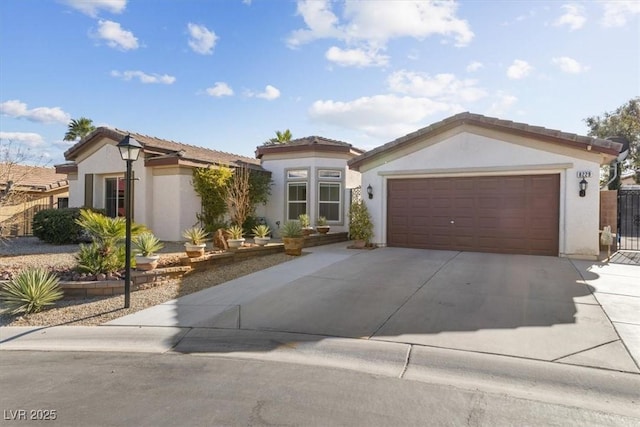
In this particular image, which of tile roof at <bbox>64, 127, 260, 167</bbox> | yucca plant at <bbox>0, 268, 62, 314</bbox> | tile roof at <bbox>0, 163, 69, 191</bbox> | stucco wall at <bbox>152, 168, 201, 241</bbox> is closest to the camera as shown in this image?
yucca plant at <bbox>0, 268, 62, 314</bbox>

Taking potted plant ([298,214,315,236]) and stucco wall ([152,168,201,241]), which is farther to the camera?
potted plant ([298,214,315,236])

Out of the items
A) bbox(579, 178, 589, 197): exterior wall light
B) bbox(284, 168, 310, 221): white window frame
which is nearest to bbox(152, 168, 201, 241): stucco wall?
bbox(284, 168, 310, 221): white window frame

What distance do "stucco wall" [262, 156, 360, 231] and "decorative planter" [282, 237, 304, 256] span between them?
4.98 m

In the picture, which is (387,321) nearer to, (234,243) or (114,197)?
(234,243)

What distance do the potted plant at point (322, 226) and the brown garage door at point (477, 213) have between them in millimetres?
3204

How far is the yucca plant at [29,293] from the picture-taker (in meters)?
6.32

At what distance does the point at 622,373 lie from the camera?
3793 mm

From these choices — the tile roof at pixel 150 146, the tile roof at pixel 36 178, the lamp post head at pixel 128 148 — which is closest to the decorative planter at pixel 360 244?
the tile roof at pixel 150 146

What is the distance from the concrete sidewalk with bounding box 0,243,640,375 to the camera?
449 cm

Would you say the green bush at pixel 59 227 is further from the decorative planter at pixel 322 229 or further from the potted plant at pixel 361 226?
the potted plant at pixel 361 226

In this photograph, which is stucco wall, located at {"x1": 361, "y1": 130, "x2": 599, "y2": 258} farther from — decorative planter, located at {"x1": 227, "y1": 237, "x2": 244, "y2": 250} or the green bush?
the green bush

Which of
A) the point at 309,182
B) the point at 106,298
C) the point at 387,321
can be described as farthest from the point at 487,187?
the point at 106,298

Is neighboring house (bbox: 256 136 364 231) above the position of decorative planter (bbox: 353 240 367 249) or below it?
above

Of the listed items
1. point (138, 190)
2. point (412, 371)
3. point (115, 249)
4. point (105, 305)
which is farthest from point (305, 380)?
point (138, 190)
